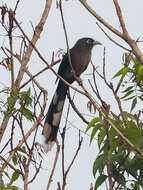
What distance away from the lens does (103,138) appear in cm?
277

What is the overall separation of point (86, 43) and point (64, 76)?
663 millimetres

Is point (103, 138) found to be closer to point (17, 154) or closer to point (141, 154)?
point (141, 154)

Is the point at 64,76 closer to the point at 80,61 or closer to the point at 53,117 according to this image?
the point at 80,61

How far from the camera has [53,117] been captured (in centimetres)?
556

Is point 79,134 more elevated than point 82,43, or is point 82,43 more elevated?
point 82,43

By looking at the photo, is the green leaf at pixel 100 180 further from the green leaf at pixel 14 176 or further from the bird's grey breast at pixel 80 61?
the bird's grey breast at pixel 80 61

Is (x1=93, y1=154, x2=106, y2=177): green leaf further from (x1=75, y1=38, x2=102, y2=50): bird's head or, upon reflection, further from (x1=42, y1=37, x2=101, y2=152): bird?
(x1=75, y1=38, x2=102, y2=50): bird's head

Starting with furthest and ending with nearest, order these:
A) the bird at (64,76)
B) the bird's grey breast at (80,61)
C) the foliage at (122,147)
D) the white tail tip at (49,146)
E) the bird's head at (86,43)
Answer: the bird's head at (86,43) < the bird's grey breast at (80,61) < the bird at (64,76) < the white tail tip at (49,146) < the foliage at (122,147)

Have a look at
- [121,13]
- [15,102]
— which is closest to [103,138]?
[121,13]

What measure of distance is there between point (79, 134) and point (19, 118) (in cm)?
67

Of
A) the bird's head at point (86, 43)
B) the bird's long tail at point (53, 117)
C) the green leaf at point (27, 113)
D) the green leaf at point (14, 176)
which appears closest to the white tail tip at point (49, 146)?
the bird's long tail at point (53, 117)

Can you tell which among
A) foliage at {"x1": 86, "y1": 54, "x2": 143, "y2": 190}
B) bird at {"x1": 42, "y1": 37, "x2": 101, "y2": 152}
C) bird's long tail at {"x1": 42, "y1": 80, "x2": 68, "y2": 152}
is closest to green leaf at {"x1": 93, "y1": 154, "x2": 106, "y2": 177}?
foliage at {"x1": 86, "y1": 54, "x2": 143, "y2": 190}

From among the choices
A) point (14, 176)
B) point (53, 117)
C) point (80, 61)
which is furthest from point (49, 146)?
point (80, 61)

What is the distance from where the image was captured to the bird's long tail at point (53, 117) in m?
4.96
